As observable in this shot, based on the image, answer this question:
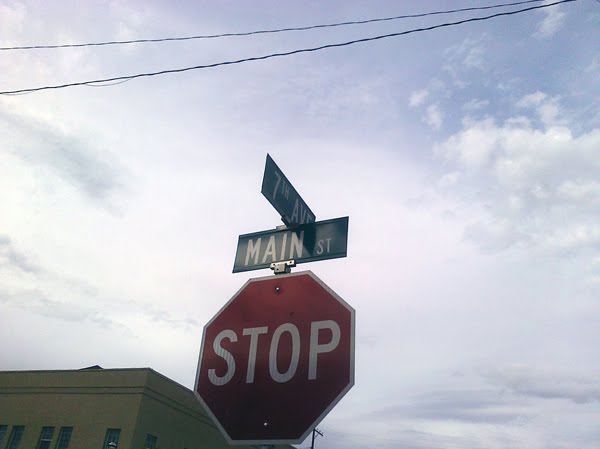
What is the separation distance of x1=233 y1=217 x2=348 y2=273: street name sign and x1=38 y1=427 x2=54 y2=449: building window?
81.4 feet

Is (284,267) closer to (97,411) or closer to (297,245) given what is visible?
(297,245)

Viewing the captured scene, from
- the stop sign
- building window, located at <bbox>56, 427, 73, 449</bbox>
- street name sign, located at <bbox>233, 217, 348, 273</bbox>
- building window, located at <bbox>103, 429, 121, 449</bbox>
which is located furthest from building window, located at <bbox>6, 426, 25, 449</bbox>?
the stop sign

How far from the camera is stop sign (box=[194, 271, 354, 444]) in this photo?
9.91ft

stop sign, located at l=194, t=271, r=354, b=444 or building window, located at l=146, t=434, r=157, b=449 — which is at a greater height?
building window, located at l=146, t=434, r=157, b=449

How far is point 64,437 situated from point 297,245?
2479 centimetres

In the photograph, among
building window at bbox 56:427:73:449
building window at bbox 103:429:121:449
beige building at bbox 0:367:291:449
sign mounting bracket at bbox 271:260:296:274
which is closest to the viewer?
sign mounting bracket at bbox 271:260:296:274

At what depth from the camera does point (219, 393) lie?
3354 millimetres

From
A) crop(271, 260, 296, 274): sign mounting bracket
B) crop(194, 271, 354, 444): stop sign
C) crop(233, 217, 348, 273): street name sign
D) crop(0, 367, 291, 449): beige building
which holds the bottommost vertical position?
crop(194, 271, 354, 444): stop sign

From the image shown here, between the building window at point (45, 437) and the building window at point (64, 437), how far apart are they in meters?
0.57

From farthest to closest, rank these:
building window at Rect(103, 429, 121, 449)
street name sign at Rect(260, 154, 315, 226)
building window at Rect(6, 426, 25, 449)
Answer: building window at Rect(6, 426, 25, 449), building window at Rect(103, 429, 121, 449), street name sign at Rect(260, 154, 315, 226)

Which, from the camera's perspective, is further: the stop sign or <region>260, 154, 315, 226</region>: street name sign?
<region>260, 154, 315, 226</region>: street name sign

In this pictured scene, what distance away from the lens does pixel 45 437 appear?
2389 centimetres

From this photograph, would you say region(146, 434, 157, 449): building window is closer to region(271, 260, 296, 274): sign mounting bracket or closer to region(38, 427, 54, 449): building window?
region(38, 427, 54, 449): building window

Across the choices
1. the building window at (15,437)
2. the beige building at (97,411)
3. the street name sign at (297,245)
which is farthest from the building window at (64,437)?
the street name sign at (297,245)
